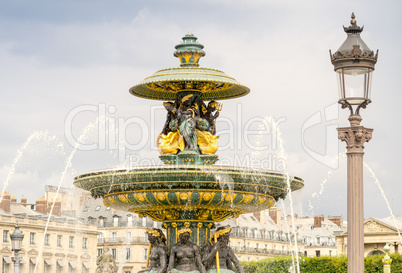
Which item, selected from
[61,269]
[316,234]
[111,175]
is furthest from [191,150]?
[316,234]

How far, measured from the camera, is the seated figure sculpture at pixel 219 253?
17.4 meters

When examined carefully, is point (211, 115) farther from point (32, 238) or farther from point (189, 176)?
point (32, 238)

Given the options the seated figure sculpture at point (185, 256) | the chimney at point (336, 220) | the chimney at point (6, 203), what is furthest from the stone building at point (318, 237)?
the seated figure sculpture at point (185, 256)

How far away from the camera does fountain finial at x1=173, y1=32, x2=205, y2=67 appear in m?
18.5

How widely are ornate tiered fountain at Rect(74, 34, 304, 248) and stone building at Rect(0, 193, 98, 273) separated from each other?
229ft

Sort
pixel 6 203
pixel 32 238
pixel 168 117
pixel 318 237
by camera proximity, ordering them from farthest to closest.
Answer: pixel 318 237 < pixel 32 238 < pixel 6 203 < pixel 168 117

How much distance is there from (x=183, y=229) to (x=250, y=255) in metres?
101

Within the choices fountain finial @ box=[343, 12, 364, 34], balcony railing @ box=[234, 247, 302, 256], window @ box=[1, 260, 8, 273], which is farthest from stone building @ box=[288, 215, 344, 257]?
fountain finial @ box=[343, 12, 364, 34]

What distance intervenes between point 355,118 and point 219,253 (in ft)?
18.6

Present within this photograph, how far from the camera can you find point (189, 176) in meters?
16.5

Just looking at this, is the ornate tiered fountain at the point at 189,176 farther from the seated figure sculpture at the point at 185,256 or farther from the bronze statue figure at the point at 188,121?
the seated figure sculpture at the point at 185,256

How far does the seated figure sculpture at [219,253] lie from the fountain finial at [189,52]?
3359 millimetres

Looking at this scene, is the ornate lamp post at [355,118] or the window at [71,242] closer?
the ornate lamp post at [355,118]

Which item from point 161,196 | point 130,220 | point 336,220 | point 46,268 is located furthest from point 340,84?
point 336,220
